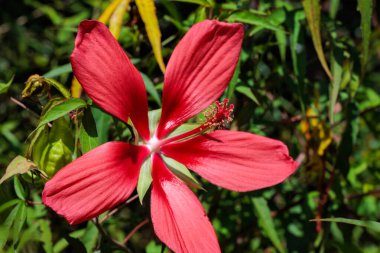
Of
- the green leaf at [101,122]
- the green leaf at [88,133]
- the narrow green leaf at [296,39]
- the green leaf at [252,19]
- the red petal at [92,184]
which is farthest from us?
the narrow green leaf at [296,39]

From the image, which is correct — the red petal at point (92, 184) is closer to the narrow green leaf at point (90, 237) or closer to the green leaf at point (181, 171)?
the green leaf at point (181, 171)

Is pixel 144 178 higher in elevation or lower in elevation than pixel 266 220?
higher

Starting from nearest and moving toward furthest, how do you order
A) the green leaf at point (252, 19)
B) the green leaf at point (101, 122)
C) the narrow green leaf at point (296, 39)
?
1. the green leaf at point (101, 122)
2. the green leaf at point (252, 19)
3. the narrow green leaf at point (296, 39)

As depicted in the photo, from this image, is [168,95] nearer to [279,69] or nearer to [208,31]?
[208,31]

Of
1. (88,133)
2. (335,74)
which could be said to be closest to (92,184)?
(88,133)

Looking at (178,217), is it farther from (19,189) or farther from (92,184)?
(19,189)

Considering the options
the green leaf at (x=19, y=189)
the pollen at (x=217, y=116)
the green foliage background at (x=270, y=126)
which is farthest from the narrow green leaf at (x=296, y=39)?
the green leaf at (x=19, y=189)
